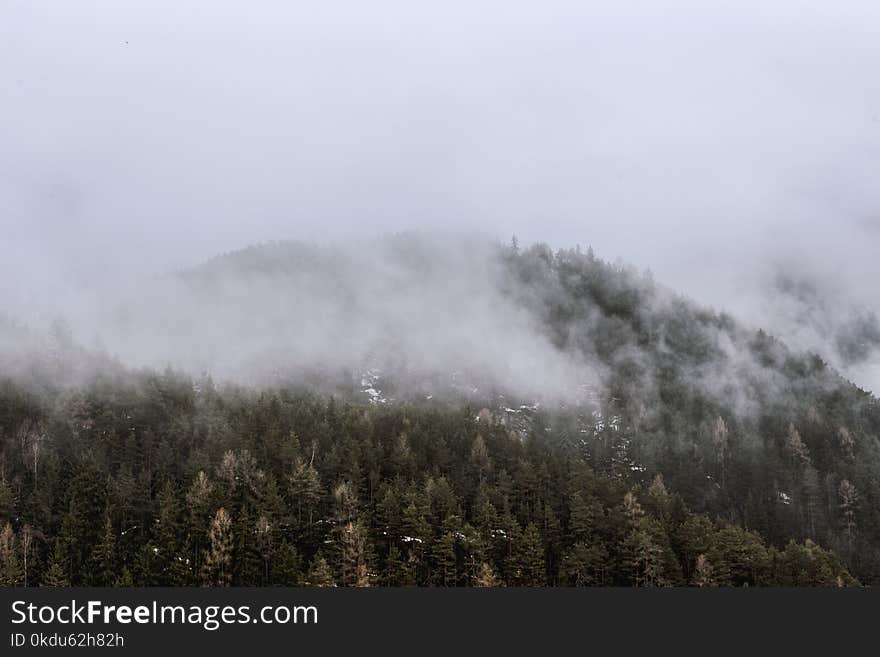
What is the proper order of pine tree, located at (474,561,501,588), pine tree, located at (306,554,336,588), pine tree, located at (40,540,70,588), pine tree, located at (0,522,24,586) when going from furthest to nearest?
pine tree, located at (474,561,501,588) < pine tree, located at (306,554,336,588) < pine tree, located at (0,522,24,586) < pine tree, located at (40,540,70,588)

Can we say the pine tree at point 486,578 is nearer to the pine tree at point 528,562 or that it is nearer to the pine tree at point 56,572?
the pine tree at point 528,562

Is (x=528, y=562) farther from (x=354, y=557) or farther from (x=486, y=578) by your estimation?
(x=354, y=557)

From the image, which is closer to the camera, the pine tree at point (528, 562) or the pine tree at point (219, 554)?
the pine tree at point (219, 554)

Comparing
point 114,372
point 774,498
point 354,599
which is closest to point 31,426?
point 114,372

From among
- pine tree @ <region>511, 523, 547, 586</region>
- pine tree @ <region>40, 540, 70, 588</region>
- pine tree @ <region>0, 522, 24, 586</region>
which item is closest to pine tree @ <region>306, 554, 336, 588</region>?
pine tree @ <region>511, 523, 547, 586</region>

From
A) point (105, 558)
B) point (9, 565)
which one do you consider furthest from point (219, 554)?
point (9, 565)

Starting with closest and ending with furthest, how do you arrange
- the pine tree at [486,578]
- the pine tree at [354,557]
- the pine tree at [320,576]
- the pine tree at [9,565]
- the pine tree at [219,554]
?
1. the pine tree at [9,565]
2. the pine tree at [320,576]
3. the pine tree at [219,554]
4. the pine tree at [354,557]
5. the pine tree at [486,578]

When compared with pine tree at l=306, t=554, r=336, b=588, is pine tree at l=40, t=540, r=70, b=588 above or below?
above

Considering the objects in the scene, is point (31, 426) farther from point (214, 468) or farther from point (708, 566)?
point (708, 566)

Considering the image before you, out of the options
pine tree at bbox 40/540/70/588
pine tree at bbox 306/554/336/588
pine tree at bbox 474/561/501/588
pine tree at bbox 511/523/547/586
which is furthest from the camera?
pine tree at bbox 511/523/547/586

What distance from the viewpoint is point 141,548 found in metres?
97.7

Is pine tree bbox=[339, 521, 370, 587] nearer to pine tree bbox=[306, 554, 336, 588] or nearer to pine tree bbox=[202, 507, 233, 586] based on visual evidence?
pine tree bbox=[306, 554, 336, 588]

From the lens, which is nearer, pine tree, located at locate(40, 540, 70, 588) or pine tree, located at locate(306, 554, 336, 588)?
pine tree, located at locate(40, 540, 70, 588)

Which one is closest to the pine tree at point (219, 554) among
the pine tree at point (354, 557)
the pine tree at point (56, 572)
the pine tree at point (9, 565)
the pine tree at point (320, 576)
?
the pine tree at point (320, 576)
